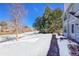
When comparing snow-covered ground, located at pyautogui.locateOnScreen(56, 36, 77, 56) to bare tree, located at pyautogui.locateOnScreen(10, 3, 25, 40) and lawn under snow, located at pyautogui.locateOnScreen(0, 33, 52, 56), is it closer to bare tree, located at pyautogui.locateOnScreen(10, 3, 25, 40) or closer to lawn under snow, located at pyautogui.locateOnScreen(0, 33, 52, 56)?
lawn under snow, located at pyautogui.locateOnScreen(0, 33, 52, 56)

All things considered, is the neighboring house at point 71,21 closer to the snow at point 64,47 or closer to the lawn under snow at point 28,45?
the snow at point 64,47

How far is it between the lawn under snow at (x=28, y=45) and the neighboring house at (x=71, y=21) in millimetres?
306

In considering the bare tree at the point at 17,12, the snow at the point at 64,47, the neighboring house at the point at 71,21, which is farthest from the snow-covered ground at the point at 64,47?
the bare tree at the point at 17,12

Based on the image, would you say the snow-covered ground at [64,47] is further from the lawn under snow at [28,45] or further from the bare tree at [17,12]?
→ the bare tree at [17,12]

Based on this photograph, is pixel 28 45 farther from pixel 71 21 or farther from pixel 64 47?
pixel 71 21

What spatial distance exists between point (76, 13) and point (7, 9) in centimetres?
108

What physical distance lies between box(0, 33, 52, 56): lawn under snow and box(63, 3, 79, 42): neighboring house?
1.00 feet

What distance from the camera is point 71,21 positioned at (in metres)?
3.04

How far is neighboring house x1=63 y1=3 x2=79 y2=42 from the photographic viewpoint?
297 centimetres

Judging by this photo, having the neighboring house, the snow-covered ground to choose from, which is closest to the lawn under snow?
the snow-covered ground

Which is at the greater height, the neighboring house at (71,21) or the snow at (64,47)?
the neighboring house at (71,21)

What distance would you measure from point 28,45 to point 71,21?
78 cm

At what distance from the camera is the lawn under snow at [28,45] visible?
9.95ft

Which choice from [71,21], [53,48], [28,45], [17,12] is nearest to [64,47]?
[53,48]
